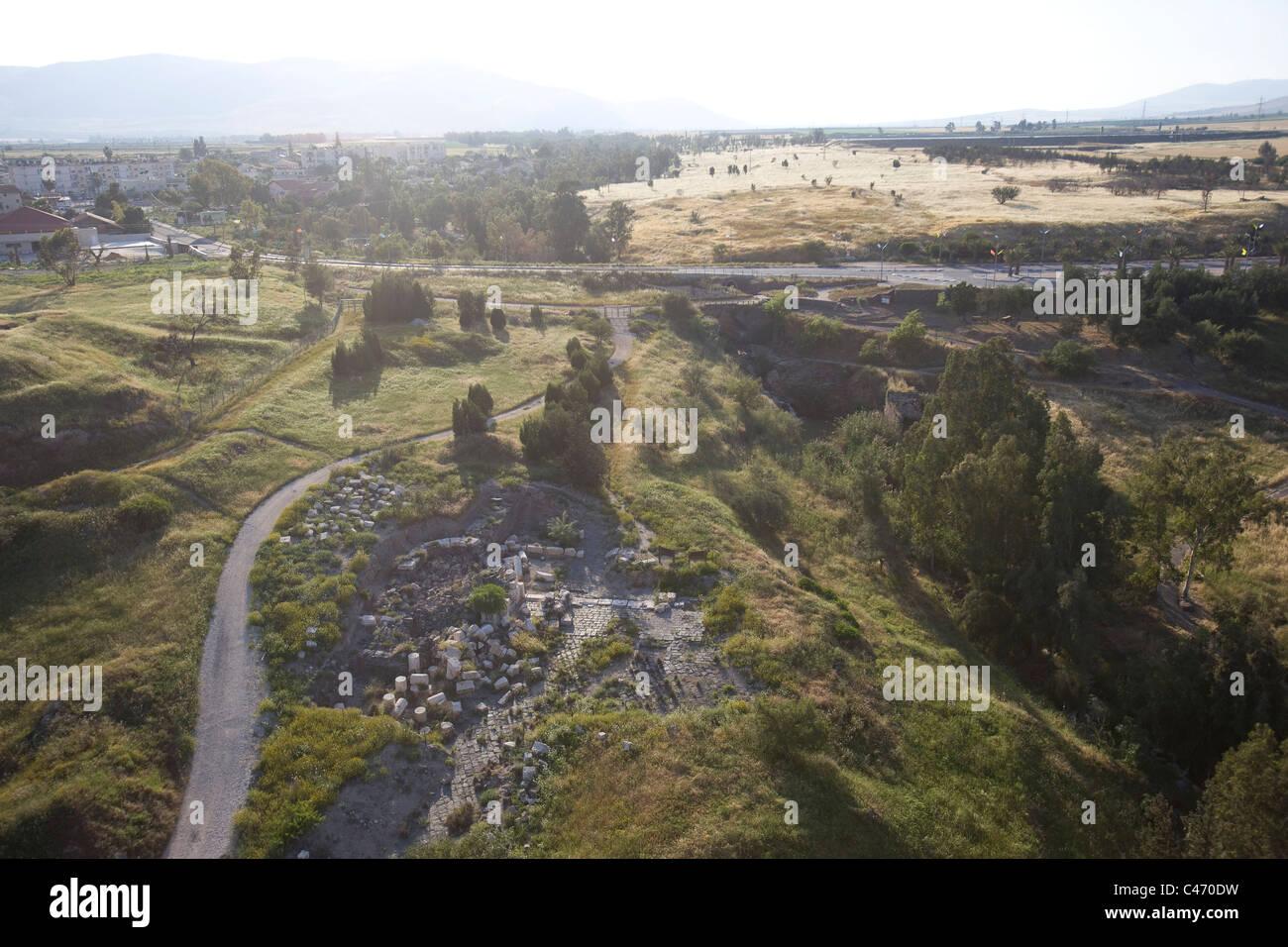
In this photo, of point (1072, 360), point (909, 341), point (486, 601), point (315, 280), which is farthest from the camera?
point (315, 280)

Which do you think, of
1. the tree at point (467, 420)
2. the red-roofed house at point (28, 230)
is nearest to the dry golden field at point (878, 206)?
the tree at point (467, 420)

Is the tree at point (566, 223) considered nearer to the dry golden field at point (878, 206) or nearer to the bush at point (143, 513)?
the dry golden field at point (878, 206)

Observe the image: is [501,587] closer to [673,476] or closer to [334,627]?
[334,627]

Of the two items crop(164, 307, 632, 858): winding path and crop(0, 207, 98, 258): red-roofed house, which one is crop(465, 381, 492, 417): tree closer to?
crop(164, 307, 632, 858): winding path

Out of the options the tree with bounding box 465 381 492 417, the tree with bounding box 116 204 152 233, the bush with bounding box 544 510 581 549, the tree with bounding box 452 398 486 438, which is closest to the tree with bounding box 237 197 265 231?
the tree with bounding box 116 204 152 233

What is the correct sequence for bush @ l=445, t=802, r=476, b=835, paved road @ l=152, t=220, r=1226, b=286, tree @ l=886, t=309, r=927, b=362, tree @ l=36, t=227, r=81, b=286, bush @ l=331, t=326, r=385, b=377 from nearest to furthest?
bush @ l=445, t=802, r=476, b=835, bush @ l=331, t=326, r=385, b=377, tree @ l=886, t=309, r=927, b=362, tree @ l=36, t=227, r=81, b=286, paved road @ l=152, t=220, r=1226, b=286

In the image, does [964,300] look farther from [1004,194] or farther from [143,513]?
[1004,194]

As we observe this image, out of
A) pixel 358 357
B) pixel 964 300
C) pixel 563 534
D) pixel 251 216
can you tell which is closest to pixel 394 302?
pixel 358 357
